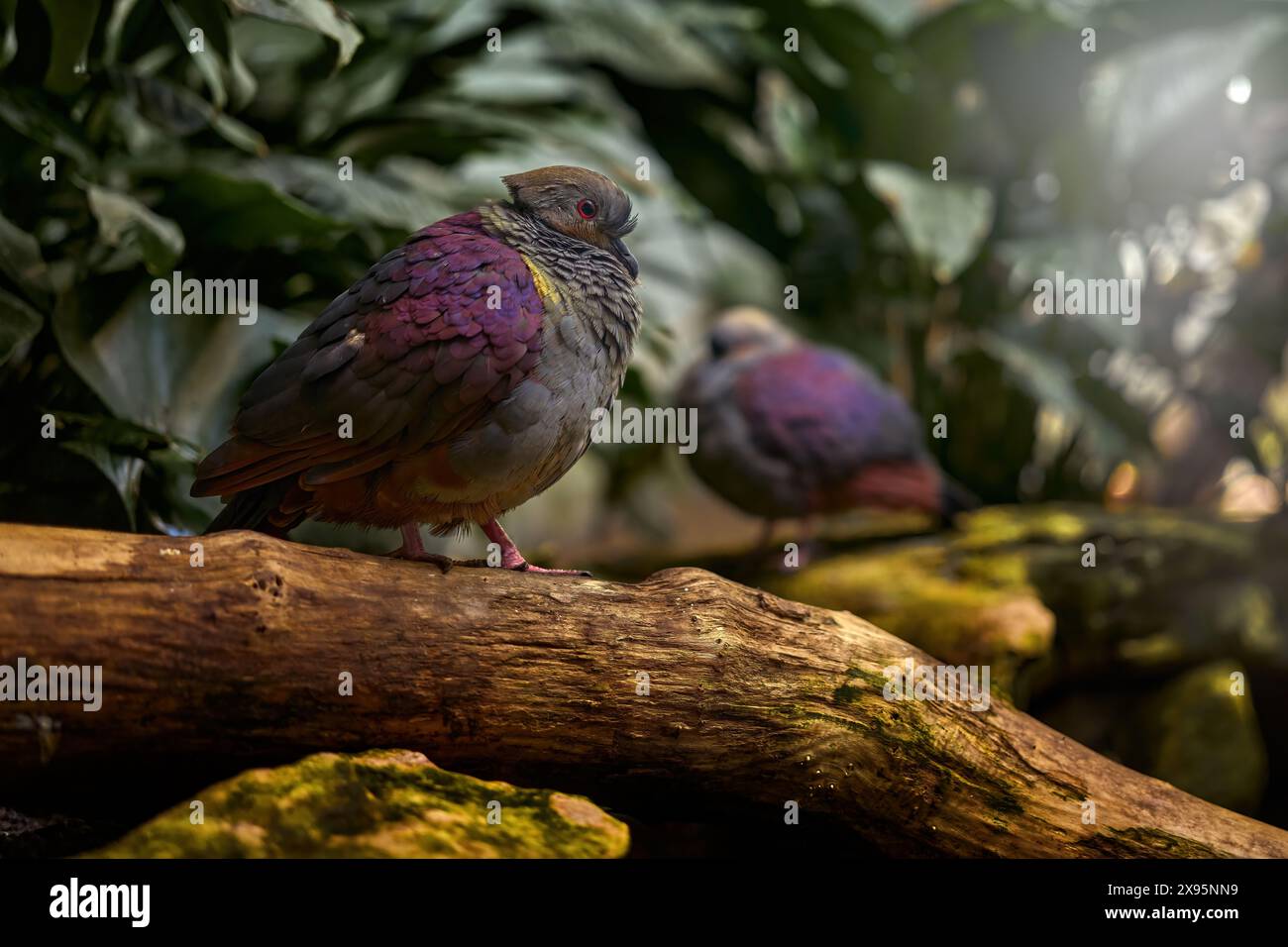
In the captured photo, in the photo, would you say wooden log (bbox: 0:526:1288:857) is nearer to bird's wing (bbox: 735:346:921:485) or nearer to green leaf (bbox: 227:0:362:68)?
green leaf (bbox: 227:0:362:68)

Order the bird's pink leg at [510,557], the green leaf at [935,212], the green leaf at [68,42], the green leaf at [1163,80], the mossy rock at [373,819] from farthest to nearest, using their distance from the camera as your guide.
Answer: the green leaf at [1163,80]
the green leaf at [935,212]
the green leaf at [68,42]
the bird's pink leg at [510,557]
the mossy rock at [373,819]

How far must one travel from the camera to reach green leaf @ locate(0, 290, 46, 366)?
8.23ft

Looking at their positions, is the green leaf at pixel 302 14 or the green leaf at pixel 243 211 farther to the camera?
the green leaf at pixel 243 211

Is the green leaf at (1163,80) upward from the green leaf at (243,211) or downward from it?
upward

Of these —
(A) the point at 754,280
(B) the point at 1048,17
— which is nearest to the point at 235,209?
(A) the point at 754,280

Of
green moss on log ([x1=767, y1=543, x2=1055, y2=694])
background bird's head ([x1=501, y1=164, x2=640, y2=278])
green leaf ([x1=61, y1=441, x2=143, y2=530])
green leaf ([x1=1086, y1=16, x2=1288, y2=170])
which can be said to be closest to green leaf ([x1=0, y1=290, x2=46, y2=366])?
green leaf ([x1=61, y1=441, x2=143, y2=530])

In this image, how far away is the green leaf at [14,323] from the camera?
251 cm

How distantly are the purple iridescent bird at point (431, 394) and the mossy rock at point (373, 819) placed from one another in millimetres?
452

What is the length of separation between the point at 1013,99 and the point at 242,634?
4.61m

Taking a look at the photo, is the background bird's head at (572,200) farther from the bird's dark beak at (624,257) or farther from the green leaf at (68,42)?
the green leaf at (68,42)

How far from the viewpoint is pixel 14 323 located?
8.32 feet

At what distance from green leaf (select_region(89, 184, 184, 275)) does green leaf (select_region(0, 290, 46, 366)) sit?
26 cm

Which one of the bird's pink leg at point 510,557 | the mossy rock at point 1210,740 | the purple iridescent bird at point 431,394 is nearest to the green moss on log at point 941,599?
the mossy rock at point 1210,740
